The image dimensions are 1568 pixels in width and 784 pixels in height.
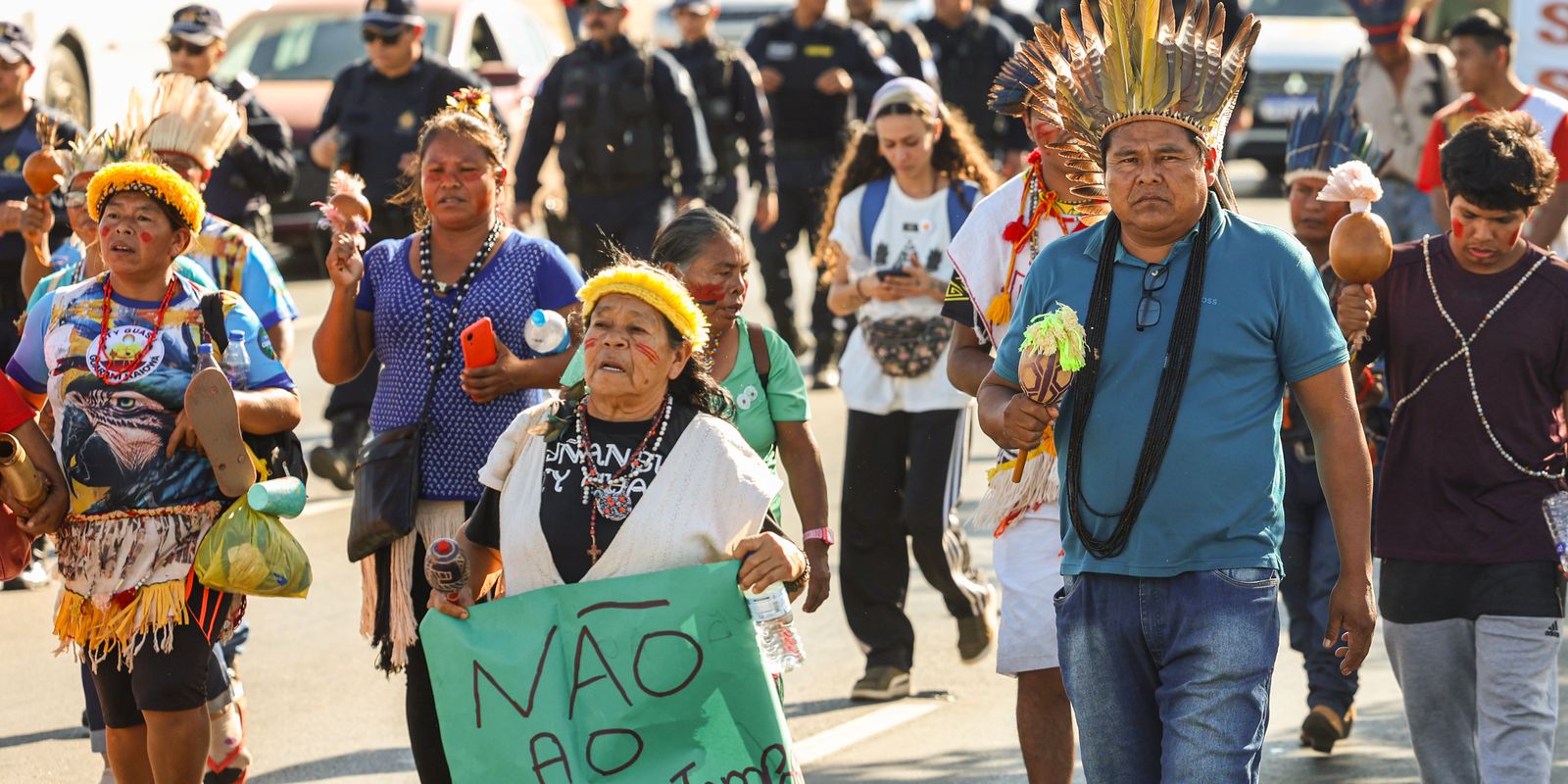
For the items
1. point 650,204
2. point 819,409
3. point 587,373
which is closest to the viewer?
point 587,373

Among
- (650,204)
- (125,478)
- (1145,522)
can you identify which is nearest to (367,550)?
(125,478)

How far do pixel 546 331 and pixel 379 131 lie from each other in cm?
483

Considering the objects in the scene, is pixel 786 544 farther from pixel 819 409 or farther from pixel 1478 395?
pixel 819 409

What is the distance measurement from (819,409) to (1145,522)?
8349mm

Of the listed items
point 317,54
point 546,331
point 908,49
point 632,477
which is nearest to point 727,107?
point 908,49

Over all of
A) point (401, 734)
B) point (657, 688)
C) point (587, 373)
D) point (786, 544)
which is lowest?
point (401, 734)

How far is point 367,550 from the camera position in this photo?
5711 mm

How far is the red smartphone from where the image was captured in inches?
217

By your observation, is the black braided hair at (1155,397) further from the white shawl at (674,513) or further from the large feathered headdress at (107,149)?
the large feathered headdress at (107,149)

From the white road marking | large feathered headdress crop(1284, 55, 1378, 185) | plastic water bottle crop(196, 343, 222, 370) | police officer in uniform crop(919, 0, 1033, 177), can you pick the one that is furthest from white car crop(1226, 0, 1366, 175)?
plastic water bottle crop(196, 343, 222, 370)

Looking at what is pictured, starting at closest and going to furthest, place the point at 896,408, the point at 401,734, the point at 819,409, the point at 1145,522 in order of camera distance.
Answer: the point at 1145,522 → the point at 401,734 → the point at 896,408 → the point at 819,409

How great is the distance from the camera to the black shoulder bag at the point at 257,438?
18.5 ft

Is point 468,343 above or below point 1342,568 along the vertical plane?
above

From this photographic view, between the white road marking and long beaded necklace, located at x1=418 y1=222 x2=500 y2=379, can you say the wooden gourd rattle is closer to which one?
long beaded necklace, located at x1=418 y1=222 x2=500 y2=379
